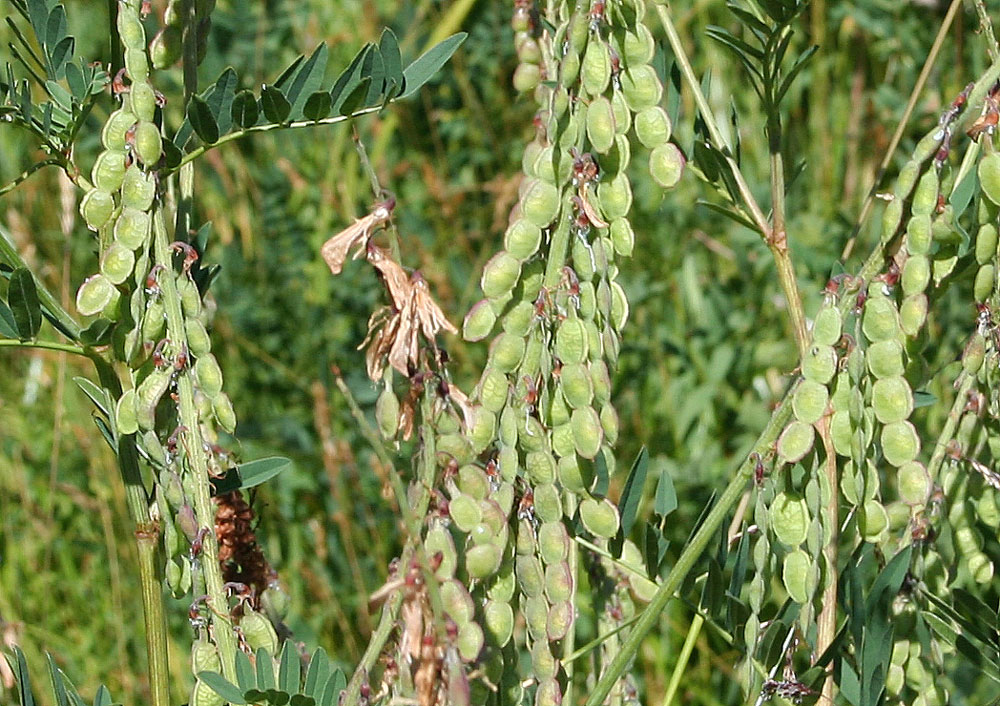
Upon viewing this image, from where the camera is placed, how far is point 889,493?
1979 millimetres

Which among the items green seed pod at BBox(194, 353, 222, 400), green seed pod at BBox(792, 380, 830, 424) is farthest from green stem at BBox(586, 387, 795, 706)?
green seed pod at BBox(194, 353, 222, 400)

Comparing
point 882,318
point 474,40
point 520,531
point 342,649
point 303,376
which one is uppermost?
point 474,40

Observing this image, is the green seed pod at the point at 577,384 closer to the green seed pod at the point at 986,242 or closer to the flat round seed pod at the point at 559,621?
the flat round seed pod at the point at 559,621

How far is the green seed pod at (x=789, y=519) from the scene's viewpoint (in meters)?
0.91

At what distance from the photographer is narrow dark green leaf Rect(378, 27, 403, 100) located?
982 millimetres

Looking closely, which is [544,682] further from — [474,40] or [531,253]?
[474,40]

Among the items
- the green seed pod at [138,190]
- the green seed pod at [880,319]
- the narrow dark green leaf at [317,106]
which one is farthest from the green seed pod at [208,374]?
the green seed pod at [880,319]

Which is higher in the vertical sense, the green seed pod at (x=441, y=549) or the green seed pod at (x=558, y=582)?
the green seed pod at (x=441, y=549)

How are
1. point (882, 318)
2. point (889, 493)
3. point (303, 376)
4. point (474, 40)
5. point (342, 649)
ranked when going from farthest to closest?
point (474, 40)
point (303, 376)
point (342, 649)
point (889, 493)
point (882, 318)

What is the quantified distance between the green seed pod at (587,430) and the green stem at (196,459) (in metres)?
0.26

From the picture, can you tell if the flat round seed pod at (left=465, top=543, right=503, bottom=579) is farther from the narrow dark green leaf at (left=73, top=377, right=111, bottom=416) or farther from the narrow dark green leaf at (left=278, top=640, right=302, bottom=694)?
the narrow dark green leaf at (left=73, top=377, right=111, bottom=416)

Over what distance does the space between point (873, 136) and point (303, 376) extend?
3.97 feet

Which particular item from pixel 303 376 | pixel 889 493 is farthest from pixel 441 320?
pixel 303 376

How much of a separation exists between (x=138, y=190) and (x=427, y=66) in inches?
10.7
